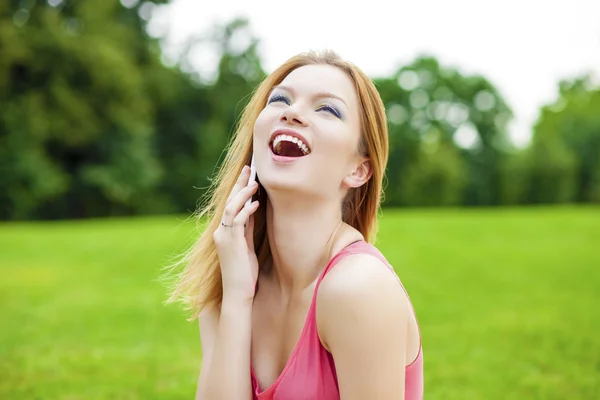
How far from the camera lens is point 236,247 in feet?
8.06

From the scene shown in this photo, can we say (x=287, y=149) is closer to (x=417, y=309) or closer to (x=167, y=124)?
(x=417, y=309)

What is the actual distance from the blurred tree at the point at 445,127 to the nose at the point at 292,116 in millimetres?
43358

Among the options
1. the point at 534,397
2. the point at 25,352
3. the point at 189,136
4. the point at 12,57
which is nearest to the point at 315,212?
the point at 534,397

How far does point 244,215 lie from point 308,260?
29 cm

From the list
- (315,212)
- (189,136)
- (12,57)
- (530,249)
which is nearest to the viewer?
(315,212)

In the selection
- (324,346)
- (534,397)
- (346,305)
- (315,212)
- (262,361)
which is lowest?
(534,397)

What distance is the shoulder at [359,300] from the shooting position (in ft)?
6.77

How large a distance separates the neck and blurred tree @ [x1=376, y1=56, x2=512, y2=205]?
4325 centimetres

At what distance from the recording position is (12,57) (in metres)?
29.3

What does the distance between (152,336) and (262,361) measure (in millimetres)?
6041

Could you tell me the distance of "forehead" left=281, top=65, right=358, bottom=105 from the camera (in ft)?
7.92

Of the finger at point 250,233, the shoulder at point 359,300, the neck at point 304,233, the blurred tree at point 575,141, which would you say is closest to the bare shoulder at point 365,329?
the shoulder at point 359,300

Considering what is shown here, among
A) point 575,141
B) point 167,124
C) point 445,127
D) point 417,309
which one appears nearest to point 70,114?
point 167,124

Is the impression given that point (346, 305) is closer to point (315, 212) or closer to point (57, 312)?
point (315, 212)
